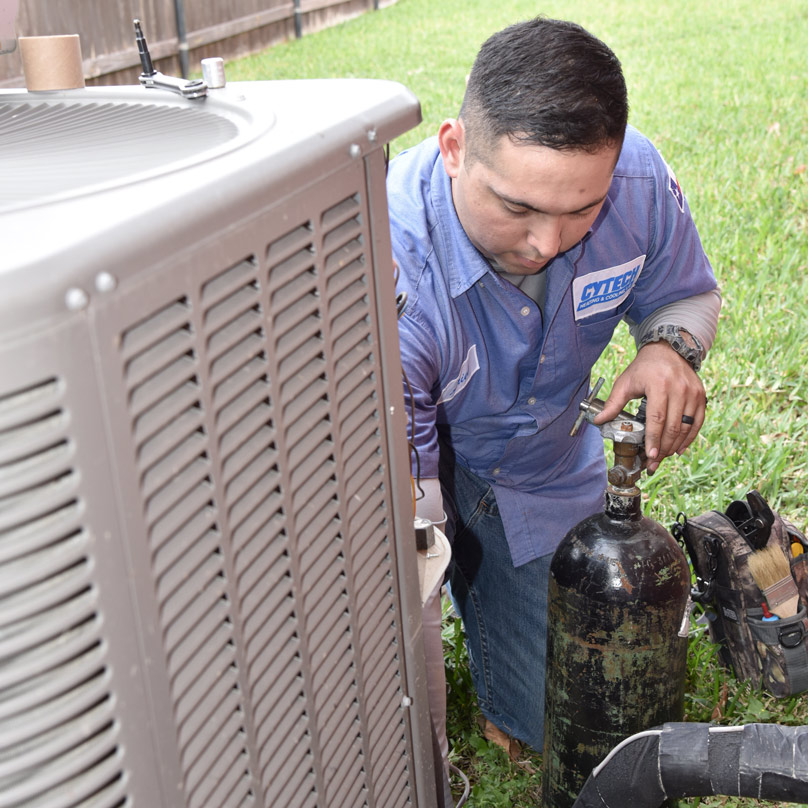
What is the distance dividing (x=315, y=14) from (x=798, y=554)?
1259 centimetres

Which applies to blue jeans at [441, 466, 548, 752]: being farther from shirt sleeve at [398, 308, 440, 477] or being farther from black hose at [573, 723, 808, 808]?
black hose at [573, 723, 808, 808]

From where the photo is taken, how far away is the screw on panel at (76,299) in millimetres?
649

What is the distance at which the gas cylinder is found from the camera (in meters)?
1.83

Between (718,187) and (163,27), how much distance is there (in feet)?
23.5

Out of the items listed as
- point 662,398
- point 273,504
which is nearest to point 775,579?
point 662,398

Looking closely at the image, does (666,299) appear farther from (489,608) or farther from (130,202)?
(130,202)

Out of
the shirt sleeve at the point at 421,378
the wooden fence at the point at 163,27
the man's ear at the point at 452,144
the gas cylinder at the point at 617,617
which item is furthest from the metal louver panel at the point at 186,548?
the wooden fence at the point at 163,27

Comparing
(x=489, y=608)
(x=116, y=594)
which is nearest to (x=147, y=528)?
(x=116, y=594)

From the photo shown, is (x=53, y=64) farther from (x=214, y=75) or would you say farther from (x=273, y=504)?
(x=273, y=504)

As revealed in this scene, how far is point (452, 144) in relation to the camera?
6.30 ft

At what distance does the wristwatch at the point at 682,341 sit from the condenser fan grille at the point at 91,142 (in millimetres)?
1130

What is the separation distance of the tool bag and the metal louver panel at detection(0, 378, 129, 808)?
1.97 m

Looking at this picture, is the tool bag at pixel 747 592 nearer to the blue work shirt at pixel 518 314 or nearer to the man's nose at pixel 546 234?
the blue work shirt at pixel 518 314

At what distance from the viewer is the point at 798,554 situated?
2529mm
